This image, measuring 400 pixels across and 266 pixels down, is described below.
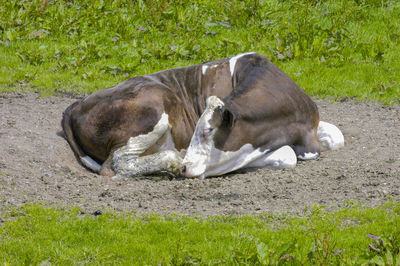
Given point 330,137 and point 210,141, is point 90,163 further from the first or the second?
point 330,137

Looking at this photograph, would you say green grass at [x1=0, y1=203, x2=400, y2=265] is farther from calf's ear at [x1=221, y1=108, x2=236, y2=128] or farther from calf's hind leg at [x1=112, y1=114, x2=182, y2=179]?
calf's ear at [x1=221, y1=108, x2=236, y2=128]

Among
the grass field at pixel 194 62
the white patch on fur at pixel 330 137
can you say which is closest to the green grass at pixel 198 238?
the grass field at pixel 194 62

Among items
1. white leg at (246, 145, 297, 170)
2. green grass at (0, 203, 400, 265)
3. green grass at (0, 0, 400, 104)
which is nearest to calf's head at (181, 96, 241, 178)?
white leg at (246, 145, 297, 170)

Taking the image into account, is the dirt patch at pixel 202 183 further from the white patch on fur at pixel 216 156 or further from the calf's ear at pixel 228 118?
the calf's ear at pixel 228 118

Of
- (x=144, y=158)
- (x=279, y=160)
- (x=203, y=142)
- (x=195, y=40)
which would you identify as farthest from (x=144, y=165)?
(x=195, y=40)

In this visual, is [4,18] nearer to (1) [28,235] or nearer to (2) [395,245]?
(1) [28,235]

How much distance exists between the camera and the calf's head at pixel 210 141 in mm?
7414

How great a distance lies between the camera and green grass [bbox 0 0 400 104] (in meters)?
11.1

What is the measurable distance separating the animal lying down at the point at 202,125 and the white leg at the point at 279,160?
0.04 feet

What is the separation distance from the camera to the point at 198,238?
5422 mm

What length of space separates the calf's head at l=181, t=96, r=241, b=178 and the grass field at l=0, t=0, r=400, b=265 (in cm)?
155

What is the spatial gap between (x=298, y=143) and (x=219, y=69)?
1.37 m

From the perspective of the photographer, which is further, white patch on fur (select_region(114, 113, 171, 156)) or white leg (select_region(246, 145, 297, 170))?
white patch on fur (select_region(114, 113, 171, 156))

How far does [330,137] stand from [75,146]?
3064mm
